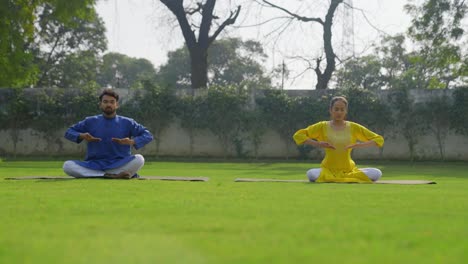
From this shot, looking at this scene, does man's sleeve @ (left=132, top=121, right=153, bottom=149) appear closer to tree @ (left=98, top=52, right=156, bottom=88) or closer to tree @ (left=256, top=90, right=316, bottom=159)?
tree @ (left=256, top=90, right=316, bottom=159)

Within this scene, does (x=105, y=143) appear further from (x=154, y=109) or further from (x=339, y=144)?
(x=154, y=109)

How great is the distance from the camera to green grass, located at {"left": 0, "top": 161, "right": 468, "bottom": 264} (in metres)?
2.30

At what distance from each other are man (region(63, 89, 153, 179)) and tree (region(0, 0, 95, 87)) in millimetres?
7406

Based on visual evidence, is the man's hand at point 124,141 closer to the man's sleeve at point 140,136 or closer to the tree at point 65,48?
the man's sleeve at point 140,136

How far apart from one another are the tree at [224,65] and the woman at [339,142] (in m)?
35.3

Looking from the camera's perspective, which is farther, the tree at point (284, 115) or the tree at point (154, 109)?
the tree at point (154, 109)

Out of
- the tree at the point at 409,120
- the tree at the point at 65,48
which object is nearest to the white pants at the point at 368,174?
the tree at the point at 409,120

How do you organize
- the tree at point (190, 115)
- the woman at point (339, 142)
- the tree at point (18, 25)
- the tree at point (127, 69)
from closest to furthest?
the woman at point (339, 142), the tree at point (18, 25), the tree at point (190, 115), the tree at point (127, 69)

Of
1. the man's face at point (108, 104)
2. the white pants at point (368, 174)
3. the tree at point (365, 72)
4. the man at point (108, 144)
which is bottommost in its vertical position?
the white pants at point (368, 174)

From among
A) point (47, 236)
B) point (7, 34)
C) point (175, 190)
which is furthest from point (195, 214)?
point (7, 34)

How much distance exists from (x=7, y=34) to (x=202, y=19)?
8.38 metres

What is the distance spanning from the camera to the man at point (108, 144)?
7.66 metres

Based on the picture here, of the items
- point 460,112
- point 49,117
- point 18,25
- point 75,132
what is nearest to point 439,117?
point 460,112

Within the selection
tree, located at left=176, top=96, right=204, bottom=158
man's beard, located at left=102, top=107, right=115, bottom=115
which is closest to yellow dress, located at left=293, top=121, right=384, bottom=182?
man's beard, located at left=102, top=107, right=115, bottom=115
